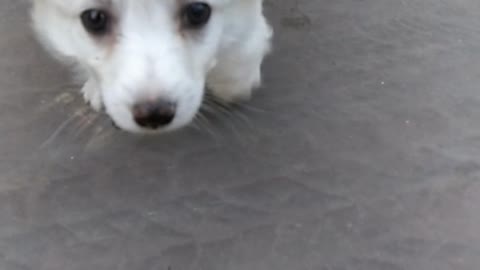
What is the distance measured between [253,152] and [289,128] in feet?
0.49

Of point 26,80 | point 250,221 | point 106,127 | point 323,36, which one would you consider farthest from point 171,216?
point 323,36

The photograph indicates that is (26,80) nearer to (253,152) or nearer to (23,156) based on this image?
(23,156)

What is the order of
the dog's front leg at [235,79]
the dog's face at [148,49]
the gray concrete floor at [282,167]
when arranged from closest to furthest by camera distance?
the dog's face at [148,49], the gray concrete floor at [282,167], the dog's front leg at [235,79]

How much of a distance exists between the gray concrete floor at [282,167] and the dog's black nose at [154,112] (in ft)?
1.12

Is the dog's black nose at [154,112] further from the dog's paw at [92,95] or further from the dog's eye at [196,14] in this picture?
the dog's paw at [92,95]

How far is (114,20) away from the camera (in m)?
1.74

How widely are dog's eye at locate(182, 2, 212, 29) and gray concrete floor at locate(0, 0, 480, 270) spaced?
1.58 ft

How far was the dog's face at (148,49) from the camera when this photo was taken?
1695mm

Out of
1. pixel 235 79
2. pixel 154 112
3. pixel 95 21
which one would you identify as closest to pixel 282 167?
pixel 235 79

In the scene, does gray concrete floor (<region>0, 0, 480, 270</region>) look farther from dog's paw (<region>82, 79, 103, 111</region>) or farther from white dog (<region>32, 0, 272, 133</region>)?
white dog (<region>32, 0, 272, 133</region>)

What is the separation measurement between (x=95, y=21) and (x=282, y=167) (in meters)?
0.69

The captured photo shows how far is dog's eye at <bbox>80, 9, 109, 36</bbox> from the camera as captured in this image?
1752 mm

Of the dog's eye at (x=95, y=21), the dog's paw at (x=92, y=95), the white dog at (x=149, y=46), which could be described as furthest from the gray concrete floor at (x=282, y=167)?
the dog's eye at (x=95, y=21)

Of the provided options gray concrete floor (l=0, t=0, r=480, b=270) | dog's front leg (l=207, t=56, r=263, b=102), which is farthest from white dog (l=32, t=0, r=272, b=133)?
gray concrete floor (l=0, t=0, r=480, b=270)
